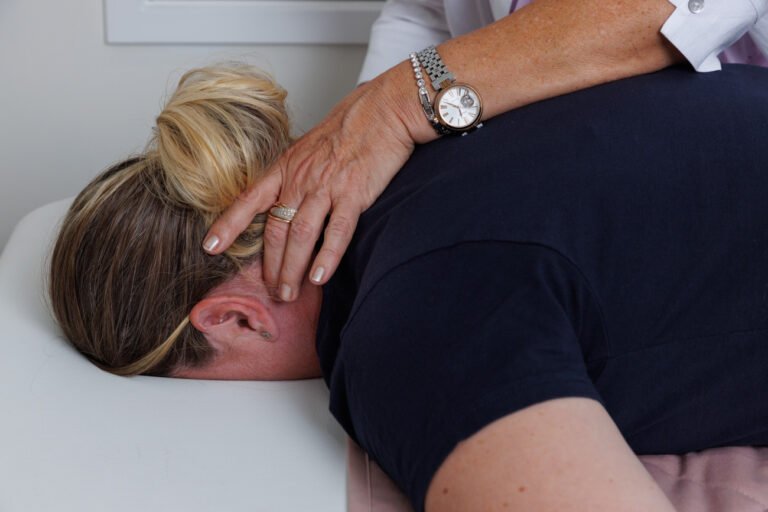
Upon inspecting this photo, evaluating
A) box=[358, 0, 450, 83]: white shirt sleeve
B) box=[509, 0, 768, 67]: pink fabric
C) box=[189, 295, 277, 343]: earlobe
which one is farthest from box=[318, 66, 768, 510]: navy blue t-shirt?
box=[358, 0, 450, 83]: white shirt sleeve

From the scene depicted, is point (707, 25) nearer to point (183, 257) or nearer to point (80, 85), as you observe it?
point (183, 257)

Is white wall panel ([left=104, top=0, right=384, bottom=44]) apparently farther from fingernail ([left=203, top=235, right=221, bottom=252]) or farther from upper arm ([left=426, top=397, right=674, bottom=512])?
upper arm ([left=426, top=397, right=674, bottom=512])

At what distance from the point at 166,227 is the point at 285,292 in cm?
17

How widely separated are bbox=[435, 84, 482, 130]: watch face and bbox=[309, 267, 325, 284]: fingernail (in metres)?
0.25

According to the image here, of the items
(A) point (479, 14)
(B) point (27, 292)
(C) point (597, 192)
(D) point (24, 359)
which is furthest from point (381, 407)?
(A) point (479, 14)

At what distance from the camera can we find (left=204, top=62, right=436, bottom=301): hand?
127 cm

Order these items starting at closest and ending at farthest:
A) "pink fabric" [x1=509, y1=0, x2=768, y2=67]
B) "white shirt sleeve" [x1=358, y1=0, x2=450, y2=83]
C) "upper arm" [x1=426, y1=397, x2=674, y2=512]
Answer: "upper arm" [x1=426, y1=397, x2=674, y2=512] → "pink fabric" [x1=509, y1=0, x2=768, y2=67] → "white shirt sleeve" [x1=358, y1=0, x2=450, y2=83]

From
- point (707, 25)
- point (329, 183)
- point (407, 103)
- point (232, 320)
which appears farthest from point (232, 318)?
point (707, 25)

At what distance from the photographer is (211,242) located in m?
1.27

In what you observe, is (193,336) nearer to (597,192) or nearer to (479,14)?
(597,192)

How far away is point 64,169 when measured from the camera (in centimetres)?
238

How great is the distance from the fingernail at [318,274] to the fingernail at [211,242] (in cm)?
13

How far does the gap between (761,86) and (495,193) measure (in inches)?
17.2

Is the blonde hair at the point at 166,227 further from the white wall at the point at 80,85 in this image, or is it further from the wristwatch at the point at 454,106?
the white wall at the point at 80,85
